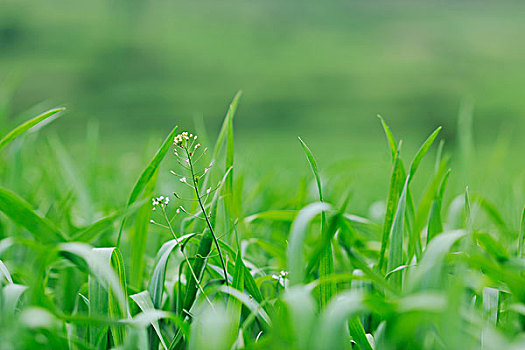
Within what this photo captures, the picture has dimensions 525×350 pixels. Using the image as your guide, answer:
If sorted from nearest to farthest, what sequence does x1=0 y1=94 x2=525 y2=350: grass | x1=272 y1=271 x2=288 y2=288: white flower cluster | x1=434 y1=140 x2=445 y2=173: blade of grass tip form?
x1=0 y1=94 x2=525 y2=350: grass
x1=272 y1=271 x2=288 y2=288: white flower cluster
x1=434 y1=140 x2=445 y2=173: blade of grass tip

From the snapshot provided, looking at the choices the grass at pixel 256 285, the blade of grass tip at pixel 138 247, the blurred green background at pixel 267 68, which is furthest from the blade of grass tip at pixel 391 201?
the blurred green background at pixel 267 68

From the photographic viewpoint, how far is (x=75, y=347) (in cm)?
37

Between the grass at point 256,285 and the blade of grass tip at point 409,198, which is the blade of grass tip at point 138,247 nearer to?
the grass at point 256,285

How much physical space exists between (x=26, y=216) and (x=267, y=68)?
5.44m

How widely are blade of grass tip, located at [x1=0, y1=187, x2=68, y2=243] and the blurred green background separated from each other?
3146 mm

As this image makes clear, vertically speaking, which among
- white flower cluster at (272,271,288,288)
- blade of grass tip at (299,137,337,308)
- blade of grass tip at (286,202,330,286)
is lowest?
white flower cluster at (272,271,288,288)

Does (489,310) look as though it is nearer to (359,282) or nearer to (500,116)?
(359,282)

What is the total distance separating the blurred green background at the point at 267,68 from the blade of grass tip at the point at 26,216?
315 centimetres

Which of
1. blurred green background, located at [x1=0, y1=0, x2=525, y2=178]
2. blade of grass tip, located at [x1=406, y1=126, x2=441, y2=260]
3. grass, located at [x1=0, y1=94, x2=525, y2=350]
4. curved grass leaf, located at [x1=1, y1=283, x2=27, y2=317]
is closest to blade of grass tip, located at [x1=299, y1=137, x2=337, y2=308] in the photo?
grass, located at [x1=0, y1=94, x2=525, y2=350]

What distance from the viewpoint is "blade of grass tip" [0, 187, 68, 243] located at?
420mm

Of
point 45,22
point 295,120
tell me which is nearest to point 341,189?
point 295,120

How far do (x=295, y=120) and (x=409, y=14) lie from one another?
3.27 meters

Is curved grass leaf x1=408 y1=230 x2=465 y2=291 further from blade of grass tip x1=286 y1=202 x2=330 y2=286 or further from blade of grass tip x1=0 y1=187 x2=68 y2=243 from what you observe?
blade of grass tip x1=0 y1=187 x2=68 y2=243

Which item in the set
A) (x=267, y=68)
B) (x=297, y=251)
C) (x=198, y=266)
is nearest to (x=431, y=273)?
(x=297, y=251)
